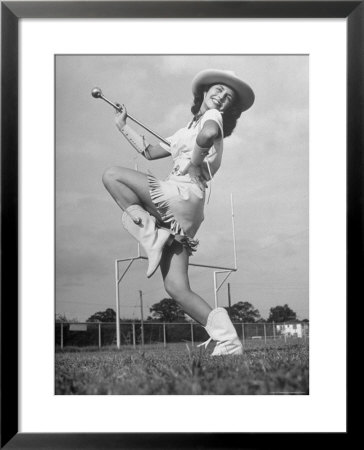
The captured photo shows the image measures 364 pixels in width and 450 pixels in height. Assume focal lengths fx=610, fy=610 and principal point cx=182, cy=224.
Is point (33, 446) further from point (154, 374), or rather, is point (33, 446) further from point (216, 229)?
point (216, 229)

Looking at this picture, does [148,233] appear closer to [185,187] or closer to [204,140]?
[185,187]

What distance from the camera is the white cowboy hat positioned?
6.77 feet

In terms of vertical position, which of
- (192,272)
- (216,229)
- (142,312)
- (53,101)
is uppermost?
(53,101)

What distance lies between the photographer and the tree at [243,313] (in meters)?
2.05

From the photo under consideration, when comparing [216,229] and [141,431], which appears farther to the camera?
[216,229]

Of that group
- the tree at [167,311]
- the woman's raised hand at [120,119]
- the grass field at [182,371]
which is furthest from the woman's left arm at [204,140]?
the grass field at [182,371]

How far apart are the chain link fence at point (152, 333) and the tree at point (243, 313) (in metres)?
0.02

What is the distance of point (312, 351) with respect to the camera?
201cm

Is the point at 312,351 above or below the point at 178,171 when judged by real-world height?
below

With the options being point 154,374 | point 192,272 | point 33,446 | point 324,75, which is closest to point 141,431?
point 154,374

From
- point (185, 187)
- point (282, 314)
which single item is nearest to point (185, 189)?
point (185, 187)

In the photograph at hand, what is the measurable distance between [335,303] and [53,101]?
1146mm

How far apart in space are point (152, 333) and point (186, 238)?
1.13 ft

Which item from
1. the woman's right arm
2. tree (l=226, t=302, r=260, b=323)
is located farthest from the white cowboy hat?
tree (l=226, t=302, r=260, b=323)
